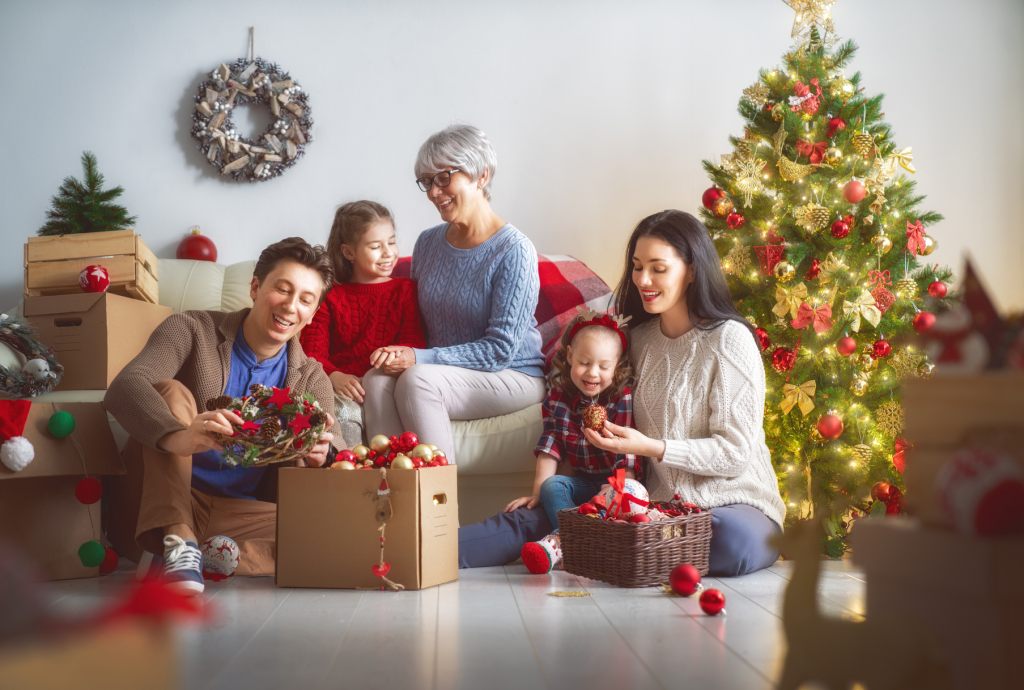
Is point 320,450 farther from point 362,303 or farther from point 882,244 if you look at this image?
point 882,244

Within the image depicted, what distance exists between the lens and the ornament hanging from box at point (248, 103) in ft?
13.0

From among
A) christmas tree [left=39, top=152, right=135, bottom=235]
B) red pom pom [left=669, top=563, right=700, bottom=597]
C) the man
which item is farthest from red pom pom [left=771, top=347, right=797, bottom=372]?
christmas tree [left=39, top=152, right=135, bottom=235]

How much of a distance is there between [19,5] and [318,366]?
2.82 metres

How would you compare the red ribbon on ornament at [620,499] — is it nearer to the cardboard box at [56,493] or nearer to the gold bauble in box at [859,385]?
the gold bauble in box at [859,385]

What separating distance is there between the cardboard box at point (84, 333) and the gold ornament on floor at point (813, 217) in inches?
87.7

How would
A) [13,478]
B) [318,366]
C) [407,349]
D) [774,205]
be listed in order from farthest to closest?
[774,205] < [407,349] < [318,366] < [13,478]

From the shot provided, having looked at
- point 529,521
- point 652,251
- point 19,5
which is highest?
point 19,5

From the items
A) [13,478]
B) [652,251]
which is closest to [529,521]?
[652,251]

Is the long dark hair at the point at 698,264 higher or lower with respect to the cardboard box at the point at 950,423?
higher

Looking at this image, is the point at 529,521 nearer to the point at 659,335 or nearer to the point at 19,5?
the point at 659,335

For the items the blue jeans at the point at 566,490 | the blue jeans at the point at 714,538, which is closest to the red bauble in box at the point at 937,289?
the blue jeans at the point at 714,538

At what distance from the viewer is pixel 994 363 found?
90cm

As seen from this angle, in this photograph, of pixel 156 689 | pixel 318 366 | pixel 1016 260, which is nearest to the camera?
pixel 156 689

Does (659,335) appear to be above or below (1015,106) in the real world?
Answer: below
